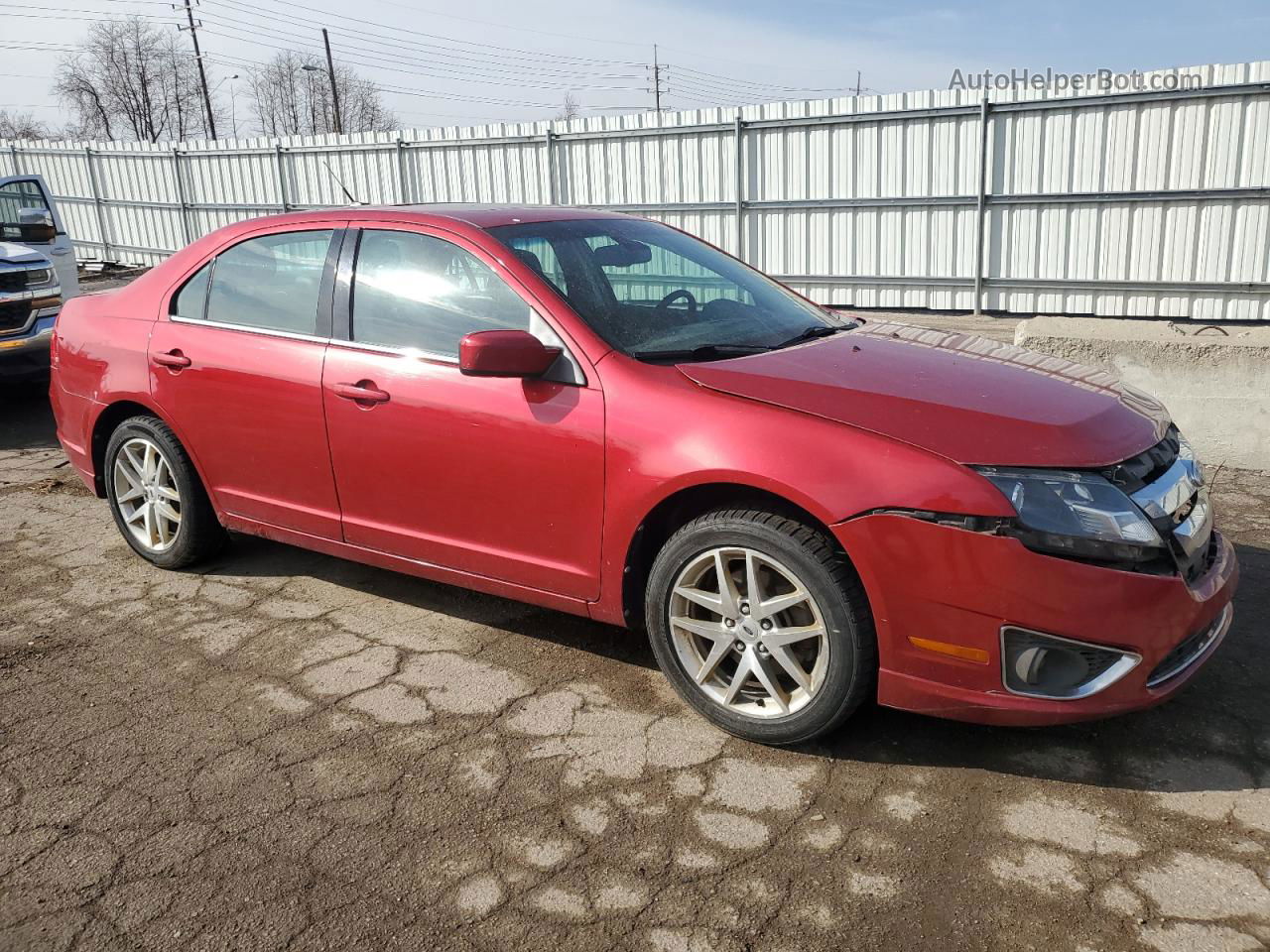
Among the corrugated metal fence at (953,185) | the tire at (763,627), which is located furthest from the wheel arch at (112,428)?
the corrugated metal fence at (953,185)

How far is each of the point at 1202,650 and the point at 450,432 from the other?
2.44 meters

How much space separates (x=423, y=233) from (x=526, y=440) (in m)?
0.99

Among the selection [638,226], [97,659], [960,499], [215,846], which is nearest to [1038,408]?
[960,499]

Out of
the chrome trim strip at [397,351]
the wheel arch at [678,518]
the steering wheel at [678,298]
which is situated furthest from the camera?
the steering wheel at [678,298]

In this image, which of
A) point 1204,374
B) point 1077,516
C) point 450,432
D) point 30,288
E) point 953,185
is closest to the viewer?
point 1077,516

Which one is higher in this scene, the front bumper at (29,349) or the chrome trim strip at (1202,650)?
the front bumper at (29,349)

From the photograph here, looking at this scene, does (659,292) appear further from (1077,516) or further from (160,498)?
(160,498)

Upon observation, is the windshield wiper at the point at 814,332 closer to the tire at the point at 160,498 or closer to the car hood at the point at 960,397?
the car hood at the point at 960,397

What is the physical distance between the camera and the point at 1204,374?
598 cm

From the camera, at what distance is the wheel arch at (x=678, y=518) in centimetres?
300

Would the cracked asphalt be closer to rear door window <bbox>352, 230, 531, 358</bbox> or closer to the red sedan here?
the red sedan

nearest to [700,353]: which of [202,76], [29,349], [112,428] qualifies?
[112,428]

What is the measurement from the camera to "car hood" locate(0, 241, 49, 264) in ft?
26.8

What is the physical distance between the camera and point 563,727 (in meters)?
3.29
